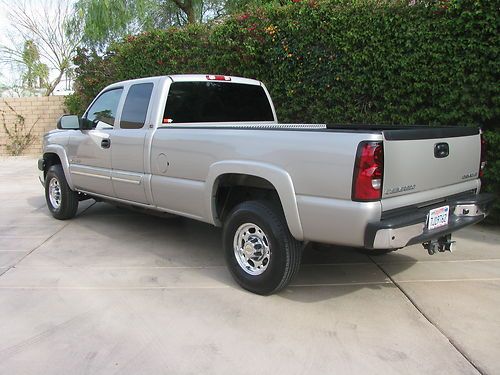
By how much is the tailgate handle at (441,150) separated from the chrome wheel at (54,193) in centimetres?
546

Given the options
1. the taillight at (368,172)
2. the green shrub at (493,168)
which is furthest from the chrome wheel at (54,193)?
the green shrub at (493,168)

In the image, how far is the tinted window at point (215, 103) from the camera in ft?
17.3

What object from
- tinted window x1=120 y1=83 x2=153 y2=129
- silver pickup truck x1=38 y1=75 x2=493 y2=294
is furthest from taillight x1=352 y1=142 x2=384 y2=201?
tinted window x1=120 y1=83 x2=153 y2=129

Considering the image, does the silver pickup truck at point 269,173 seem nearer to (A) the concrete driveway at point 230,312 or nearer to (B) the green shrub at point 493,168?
(A) the concrete driveway at point 230,312

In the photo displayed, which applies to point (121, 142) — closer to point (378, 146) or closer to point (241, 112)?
point (241, 112)

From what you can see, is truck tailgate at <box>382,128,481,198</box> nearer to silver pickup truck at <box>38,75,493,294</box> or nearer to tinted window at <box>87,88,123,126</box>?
silver pickup truck at <box>38,75,493,294</box>

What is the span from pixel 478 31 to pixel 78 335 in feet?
17.5

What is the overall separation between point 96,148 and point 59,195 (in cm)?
162

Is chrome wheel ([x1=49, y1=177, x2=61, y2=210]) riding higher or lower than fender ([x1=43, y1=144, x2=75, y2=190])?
lower

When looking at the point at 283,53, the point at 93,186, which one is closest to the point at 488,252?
the point at 283,53

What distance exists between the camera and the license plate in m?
3.71

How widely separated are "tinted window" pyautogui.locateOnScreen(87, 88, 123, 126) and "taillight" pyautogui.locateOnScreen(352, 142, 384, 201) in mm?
3511

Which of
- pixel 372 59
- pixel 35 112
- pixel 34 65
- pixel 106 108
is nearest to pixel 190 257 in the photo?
pixel 106 108

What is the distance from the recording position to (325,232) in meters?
3.59
